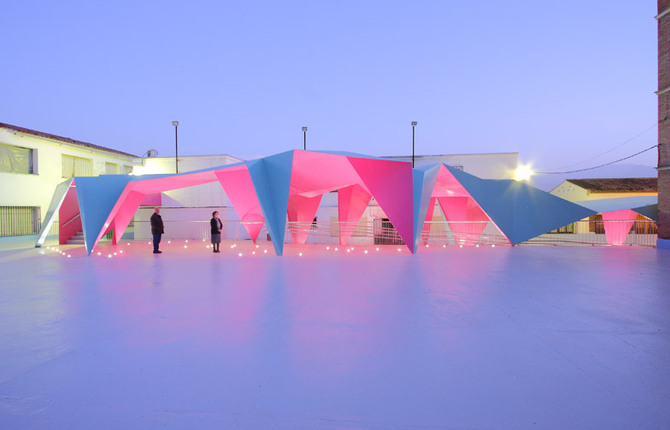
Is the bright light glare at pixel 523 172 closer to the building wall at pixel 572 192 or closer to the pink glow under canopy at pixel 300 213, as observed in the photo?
the building wall at pixel 572 192

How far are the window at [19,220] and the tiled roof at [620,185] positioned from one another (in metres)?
34.6

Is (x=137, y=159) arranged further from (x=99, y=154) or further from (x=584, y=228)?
(x=584, y=228)

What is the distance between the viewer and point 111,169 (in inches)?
827

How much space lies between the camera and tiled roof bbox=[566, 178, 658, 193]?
82.3 ft

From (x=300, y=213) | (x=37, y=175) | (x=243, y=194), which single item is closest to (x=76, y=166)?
(x=37, y=175)

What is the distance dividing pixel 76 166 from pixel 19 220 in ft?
13.2

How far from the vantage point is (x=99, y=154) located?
20016 millimetres

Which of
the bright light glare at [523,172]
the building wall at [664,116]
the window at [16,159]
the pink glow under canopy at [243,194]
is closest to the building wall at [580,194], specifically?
the bright light glare at [523,172]

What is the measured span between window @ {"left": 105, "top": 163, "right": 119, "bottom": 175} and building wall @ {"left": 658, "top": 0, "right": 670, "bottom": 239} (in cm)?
2576

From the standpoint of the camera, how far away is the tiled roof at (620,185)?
25094 millimetres

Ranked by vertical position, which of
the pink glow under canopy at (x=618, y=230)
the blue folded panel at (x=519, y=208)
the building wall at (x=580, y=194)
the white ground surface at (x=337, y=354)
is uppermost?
the building wall at (x=580, y=194)

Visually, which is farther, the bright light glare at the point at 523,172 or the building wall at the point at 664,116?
the bright light glare at the point at 523,172

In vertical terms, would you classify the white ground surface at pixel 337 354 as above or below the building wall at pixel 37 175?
below

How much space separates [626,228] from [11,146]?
2578 centimetres
